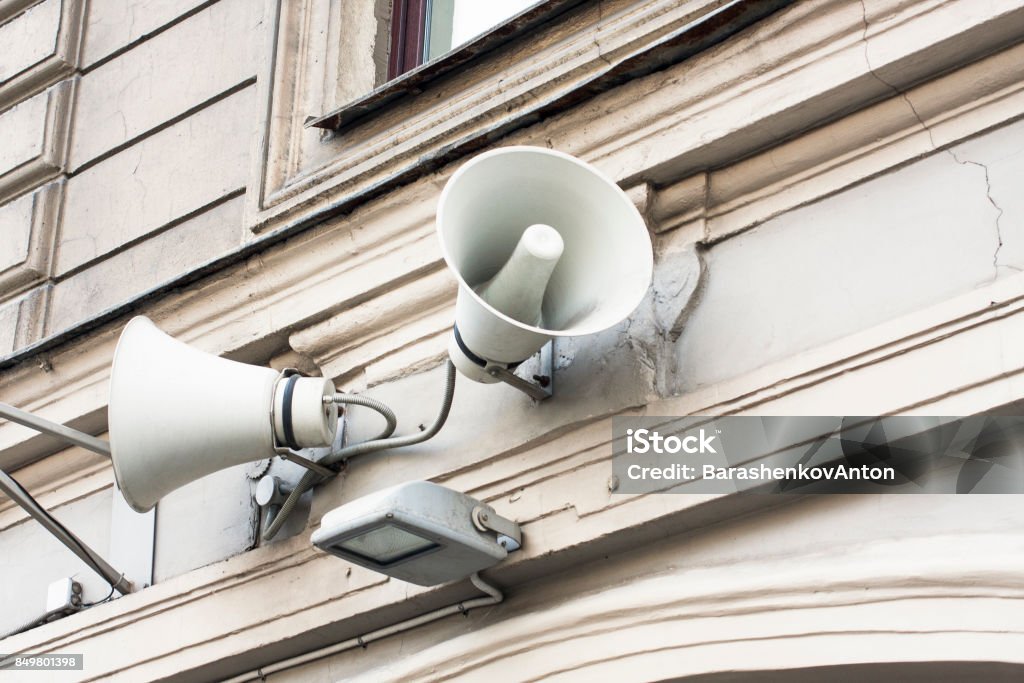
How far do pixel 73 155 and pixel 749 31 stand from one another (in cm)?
212

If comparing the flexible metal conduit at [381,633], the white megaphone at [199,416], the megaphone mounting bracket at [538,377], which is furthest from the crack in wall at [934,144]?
the white megaphone at [199,416]

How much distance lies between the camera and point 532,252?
255 centimetres

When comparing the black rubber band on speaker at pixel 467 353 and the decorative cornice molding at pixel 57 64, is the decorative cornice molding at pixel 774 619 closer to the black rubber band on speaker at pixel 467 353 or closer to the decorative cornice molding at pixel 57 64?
the black rubber band on speaker at pixel 467 353

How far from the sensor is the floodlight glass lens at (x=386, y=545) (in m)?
2.52

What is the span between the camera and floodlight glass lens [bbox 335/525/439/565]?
8.25ft

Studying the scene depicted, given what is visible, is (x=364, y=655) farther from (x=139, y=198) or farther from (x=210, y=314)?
(x=139, y=198)

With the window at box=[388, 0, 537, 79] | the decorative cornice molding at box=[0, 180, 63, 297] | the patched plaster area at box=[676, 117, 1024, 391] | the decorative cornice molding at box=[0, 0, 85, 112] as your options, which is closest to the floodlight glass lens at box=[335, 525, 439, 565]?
the patched plaster area at box=[676, 117, 1024, 391]

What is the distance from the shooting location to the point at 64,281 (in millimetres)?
3920

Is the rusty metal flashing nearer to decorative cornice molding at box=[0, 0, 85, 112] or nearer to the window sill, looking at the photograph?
the window sill

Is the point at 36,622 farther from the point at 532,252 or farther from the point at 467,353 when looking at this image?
the point at 532,252

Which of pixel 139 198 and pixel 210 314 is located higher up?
pixel 139 198

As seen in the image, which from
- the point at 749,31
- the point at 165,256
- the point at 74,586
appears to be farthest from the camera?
the point at 165,256

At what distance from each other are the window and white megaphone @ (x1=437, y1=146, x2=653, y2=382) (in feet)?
3.64

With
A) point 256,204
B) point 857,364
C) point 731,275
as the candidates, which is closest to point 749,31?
point 731,275
